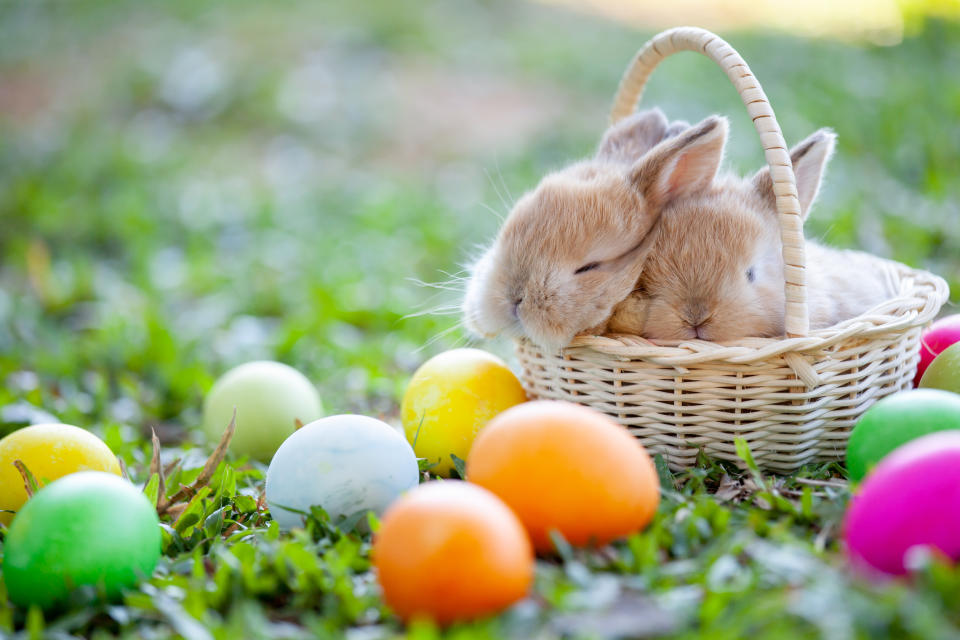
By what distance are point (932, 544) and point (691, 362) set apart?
2.41ft

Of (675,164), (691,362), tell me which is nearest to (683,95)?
(675,164)

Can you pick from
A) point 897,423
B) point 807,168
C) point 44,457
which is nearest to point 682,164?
point 807,168

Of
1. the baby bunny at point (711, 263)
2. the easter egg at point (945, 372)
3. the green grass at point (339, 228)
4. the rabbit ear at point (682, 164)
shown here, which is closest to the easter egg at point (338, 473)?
the green grass at point (339, 228)

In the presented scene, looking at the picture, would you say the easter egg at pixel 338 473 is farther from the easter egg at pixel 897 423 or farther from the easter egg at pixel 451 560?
the easter egg at pixel 897 423

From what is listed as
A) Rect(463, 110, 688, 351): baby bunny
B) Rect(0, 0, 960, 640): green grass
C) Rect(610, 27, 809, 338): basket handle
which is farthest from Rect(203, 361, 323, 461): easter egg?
Rect(610, 27, 809, 338): basket handle

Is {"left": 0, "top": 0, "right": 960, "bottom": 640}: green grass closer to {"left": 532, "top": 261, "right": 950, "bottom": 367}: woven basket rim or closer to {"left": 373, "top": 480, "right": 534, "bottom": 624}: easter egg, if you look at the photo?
{"left": 373, "top": 480, "right": 534, "bottom": 624}: easter egg

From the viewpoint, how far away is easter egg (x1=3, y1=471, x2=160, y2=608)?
74.4 inches

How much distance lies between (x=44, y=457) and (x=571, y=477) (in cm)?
157

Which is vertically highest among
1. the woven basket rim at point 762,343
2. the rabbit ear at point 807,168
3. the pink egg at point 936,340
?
the rabbit ear at point 807,168

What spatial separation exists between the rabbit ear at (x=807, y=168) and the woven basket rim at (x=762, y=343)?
46 cm

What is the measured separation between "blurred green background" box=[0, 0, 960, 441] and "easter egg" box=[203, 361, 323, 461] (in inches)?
17.2

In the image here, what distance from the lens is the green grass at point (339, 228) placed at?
5.78 ft

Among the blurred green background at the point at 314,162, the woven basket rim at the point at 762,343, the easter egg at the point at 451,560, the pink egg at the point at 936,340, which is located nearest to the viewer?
the easter egg at the point at 451,560

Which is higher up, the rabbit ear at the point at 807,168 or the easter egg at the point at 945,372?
the rabbit ear at the point at 807,168
